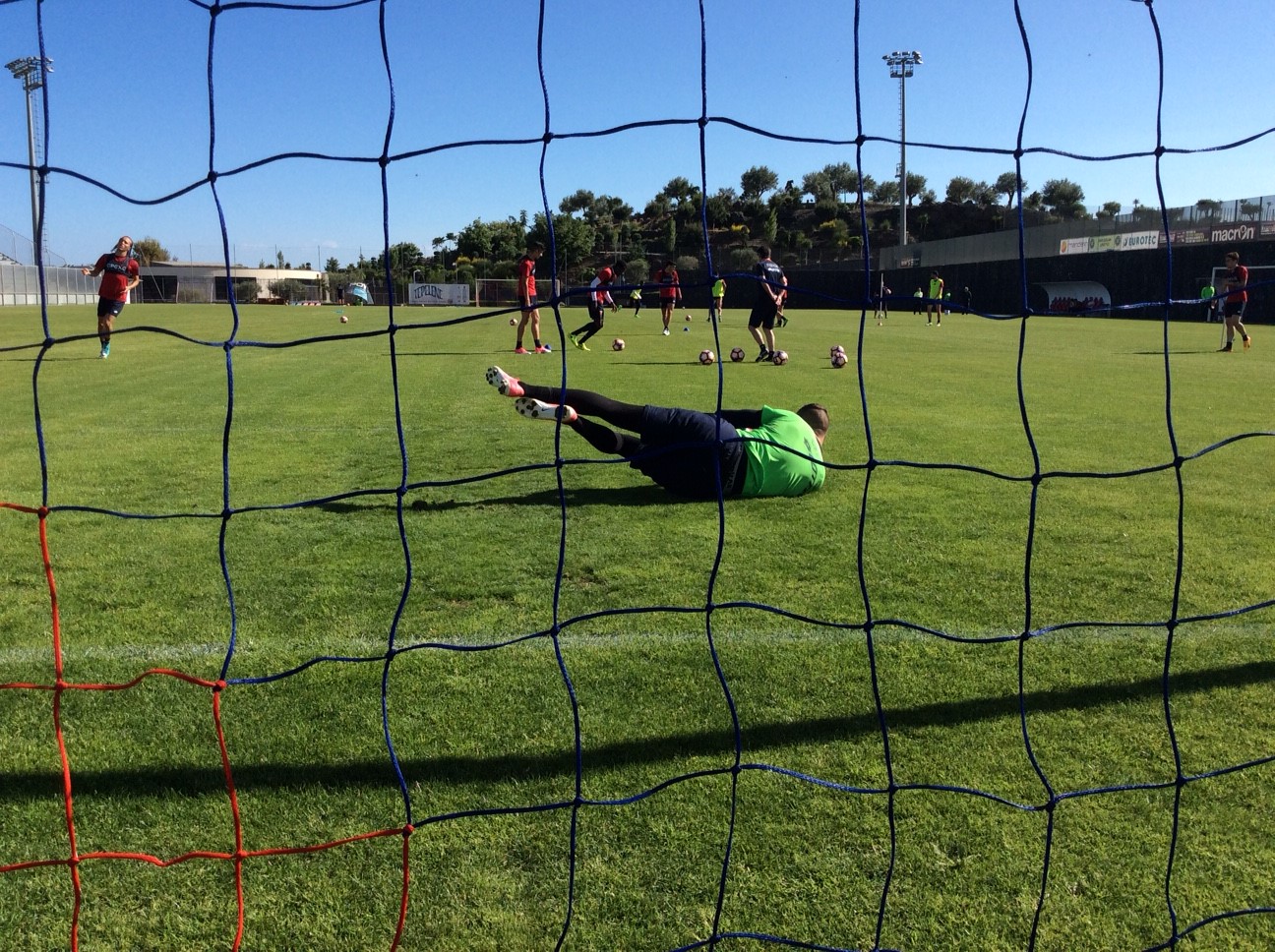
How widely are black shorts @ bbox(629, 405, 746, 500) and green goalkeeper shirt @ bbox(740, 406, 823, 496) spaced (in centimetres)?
8

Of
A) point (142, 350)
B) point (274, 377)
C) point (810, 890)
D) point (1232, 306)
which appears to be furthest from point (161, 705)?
point (1232, 306)

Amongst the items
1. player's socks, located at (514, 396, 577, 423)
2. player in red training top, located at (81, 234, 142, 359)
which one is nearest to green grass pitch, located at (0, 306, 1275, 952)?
player's socks, located at (514, 396, 577, 423)

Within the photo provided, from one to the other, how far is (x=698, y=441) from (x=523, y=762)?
2.75 meters

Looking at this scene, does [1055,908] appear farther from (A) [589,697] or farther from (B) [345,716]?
(B) [345,716]

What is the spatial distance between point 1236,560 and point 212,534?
483 cm

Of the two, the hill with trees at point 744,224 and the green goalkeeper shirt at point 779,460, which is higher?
the hill with trees at point 744,224

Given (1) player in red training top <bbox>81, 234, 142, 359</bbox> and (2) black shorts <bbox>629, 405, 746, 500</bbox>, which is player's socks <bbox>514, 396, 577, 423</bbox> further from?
(1) player in red training top <bbox>81, 234, 142, 359</bbox>

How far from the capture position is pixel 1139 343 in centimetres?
2041

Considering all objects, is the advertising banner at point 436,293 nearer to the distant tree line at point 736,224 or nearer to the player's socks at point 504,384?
the distant tree line at point 736,224

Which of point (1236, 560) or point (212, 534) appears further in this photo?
point (212, 534)

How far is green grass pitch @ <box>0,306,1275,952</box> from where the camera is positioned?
2.10 metres

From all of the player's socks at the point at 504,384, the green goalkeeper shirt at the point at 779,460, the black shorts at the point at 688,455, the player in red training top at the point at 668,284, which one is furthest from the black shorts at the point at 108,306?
the green goalkeeper shirt at the point at 779,460

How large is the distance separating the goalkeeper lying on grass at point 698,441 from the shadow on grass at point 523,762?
92.2 inches

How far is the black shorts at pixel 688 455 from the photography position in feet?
17.0
